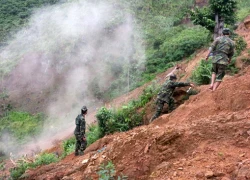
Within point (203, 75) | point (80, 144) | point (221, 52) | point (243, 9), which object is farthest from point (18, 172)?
point (243, 9)

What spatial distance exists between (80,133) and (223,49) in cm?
372

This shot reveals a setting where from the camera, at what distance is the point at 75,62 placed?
84.5ft

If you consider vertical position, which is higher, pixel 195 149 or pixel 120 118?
pixel 195 149

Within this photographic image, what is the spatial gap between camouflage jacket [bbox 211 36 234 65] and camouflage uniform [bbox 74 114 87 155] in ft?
10.7

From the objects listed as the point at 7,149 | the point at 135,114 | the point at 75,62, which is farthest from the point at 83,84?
the point at 135,114

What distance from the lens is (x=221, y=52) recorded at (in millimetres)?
6527

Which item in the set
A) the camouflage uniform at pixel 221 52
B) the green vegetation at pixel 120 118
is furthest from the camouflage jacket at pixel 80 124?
the camouflage uniform at pixel 221 52

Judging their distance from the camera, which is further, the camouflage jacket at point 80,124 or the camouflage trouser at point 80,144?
the camouflage trouser at point 80,144

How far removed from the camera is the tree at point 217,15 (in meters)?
15.2

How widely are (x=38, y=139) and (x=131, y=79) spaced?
659 cm

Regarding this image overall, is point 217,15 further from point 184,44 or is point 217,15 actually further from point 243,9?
point 243,9

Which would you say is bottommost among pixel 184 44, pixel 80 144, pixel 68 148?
pixel 68 148

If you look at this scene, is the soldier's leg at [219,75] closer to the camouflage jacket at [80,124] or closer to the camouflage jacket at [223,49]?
the camouflage jacket at [223,49]

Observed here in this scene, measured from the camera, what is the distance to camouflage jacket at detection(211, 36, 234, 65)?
6473 millimetres
